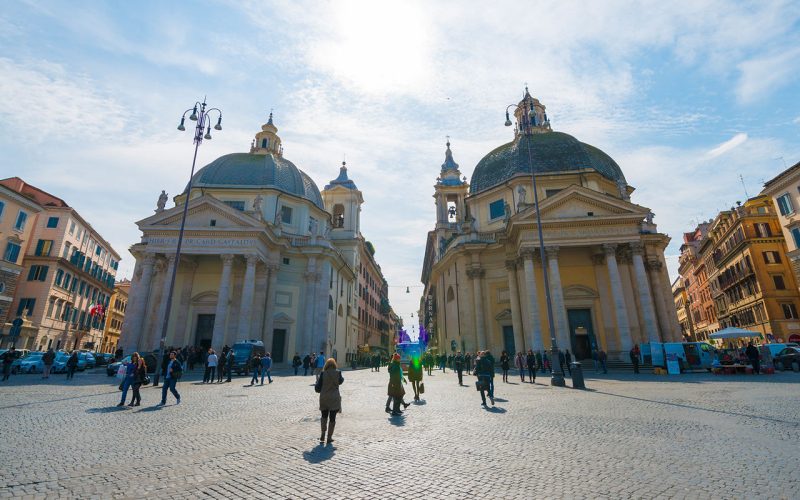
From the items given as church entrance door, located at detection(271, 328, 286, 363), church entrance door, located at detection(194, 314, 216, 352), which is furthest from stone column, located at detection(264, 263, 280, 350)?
church entrance door, located at detection(194, 314, 216, 352)

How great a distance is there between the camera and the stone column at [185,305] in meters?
30.6

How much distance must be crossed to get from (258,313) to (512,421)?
26121 millimetres

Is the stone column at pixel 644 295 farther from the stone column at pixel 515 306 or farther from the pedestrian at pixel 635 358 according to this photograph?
the stone column at pixel 515 306

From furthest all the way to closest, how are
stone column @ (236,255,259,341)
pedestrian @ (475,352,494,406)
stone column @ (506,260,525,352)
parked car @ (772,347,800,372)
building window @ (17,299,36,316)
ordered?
1. building window @ (17,299,36,316)
2. stone column @ (506,260,525,352)
3. stone column @ (236,255,259,341)
4. parked car @ (772,347,800,372)
5. pedestrian @ (475,352,494,406)

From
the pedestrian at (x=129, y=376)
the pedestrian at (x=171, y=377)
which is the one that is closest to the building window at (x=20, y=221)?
the pedestrian at (x=129, y=376)

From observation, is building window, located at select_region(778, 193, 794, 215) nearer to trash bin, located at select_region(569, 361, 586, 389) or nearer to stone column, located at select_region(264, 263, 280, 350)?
trash bin, located at select_region(569, 361, 586, 389)

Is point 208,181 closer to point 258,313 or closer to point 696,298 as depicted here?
point 258,313

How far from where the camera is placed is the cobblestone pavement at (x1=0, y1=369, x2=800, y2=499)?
457cm

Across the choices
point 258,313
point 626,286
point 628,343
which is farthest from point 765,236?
point 258,313

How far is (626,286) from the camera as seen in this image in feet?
94.6

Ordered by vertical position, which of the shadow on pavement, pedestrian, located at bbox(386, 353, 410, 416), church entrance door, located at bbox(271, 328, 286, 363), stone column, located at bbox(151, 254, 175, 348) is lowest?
the shadow on pavement

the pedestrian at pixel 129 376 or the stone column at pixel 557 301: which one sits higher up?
the stone column at pixel 557 301

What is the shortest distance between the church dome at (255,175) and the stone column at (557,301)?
78.9 feet

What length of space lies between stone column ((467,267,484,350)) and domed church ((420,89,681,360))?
9cm
